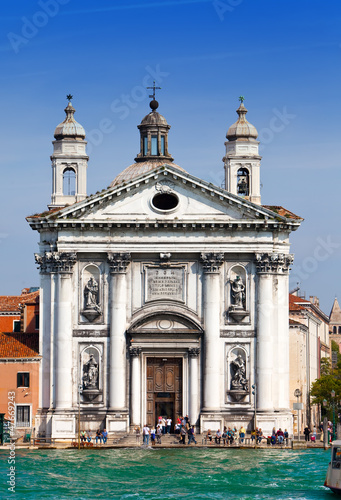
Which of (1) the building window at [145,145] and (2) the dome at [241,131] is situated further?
(1) the building window at [145,145]

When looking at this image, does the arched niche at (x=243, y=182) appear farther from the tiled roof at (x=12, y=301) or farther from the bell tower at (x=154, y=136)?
the tiled roof at (x=12, y=301)

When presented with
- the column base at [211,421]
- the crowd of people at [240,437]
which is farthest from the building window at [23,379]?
the crowd of people at [240,437]

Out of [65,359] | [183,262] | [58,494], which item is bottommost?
[58,494]

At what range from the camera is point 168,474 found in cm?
6331

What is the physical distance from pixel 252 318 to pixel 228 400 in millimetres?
4440

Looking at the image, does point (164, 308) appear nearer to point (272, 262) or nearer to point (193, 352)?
point (193, 352)

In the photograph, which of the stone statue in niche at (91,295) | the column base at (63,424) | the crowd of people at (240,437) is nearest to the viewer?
the crowd of people at (240,437)

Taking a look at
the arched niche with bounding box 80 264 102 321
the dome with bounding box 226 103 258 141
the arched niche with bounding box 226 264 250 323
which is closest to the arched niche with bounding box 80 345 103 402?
the arched niche with bounding box 80 264 102 321

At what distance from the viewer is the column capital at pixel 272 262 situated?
79.7m

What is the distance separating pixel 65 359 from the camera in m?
79.2

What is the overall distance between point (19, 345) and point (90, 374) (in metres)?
4.77

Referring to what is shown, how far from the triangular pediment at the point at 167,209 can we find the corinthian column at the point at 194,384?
6.87 m

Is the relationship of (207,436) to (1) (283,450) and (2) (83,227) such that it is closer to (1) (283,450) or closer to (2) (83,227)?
(1) (283,450)

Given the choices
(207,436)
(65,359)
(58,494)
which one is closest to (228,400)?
(207,436)
